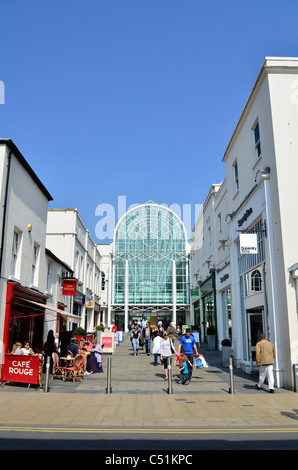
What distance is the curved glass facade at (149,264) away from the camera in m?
51.2

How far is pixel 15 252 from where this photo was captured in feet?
52.4

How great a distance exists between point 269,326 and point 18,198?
1050cm

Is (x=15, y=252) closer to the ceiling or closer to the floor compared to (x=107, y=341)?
closer to the ceiling

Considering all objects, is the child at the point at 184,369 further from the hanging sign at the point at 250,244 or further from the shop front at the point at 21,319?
the shop front at the point at 21,319

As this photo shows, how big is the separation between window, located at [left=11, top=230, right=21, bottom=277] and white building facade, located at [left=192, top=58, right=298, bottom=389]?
344 inches

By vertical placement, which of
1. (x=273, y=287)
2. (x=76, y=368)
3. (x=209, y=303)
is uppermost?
(x=209, y=303)

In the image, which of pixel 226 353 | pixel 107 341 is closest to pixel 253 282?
pixel 226 353

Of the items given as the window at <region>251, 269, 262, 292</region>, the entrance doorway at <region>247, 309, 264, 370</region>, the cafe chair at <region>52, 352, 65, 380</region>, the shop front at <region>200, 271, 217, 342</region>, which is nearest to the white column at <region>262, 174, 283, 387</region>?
the window at <region>251, 269, 262, 292</region>

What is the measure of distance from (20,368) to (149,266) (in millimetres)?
39218

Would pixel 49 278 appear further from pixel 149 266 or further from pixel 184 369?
pixel 149 266

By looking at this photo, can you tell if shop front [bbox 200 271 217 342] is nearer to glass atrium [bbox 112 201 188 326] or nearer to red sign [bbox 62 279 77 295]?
red sign [bbox 62 279 77 295]

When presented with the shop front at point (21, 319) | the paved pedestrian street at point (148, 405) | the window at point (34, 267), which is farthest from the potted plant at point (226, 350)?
the window at point (34, 267)

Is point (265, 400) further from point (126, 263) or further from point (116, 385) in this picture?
point (126, 263)

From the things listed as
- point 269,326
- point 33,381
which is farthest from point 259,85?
point 33,381
